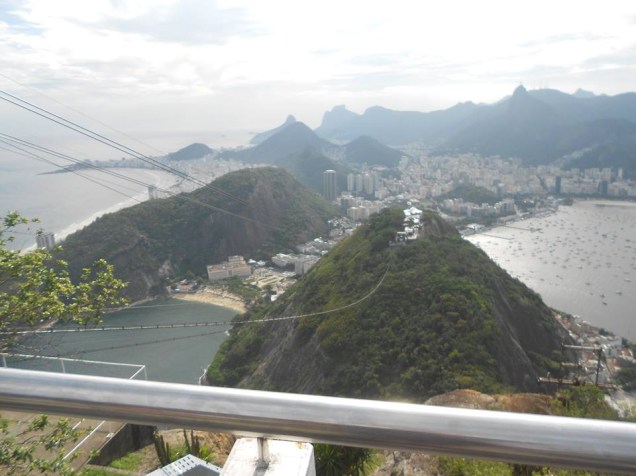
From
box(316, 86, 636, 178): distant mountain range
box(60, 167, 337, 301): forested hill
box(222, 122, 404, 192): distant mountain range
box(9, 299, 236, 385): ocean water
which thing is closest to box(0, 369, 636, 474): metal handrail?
box(9, 299, 236, 385): ocean water

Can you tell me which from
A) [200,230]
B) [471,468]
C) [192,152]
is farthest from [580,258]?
[192,152]

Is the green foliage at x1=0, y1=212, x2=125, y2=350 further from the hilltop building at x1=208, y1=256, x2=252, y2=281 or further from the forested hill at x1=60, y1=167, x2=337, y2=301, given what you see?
the hilltop building at x1=208, y1=256, x2=252, y2=281

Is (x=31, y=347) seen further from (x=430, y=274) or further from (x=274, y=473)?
(x=430, y=274)

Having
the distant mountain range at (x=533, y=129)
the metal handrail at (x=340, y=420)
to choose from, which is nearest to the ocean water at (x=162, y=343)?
the metal handrail at (x=340, y=420)

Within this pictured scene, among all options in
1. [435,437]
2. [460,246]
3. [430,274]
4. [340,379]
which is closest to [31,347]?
[435,437]

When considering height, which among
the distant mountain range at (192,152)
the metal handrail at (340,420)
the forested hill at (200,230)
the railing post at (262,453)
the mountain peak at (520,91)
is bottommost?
the forested hill at (200,230)

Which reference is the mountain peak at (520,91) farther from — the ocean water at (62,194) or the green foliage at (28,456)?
the green foliage at (28,456)

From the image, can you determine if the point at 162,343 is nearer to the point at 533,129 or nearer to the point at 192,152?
the point at 192,152
